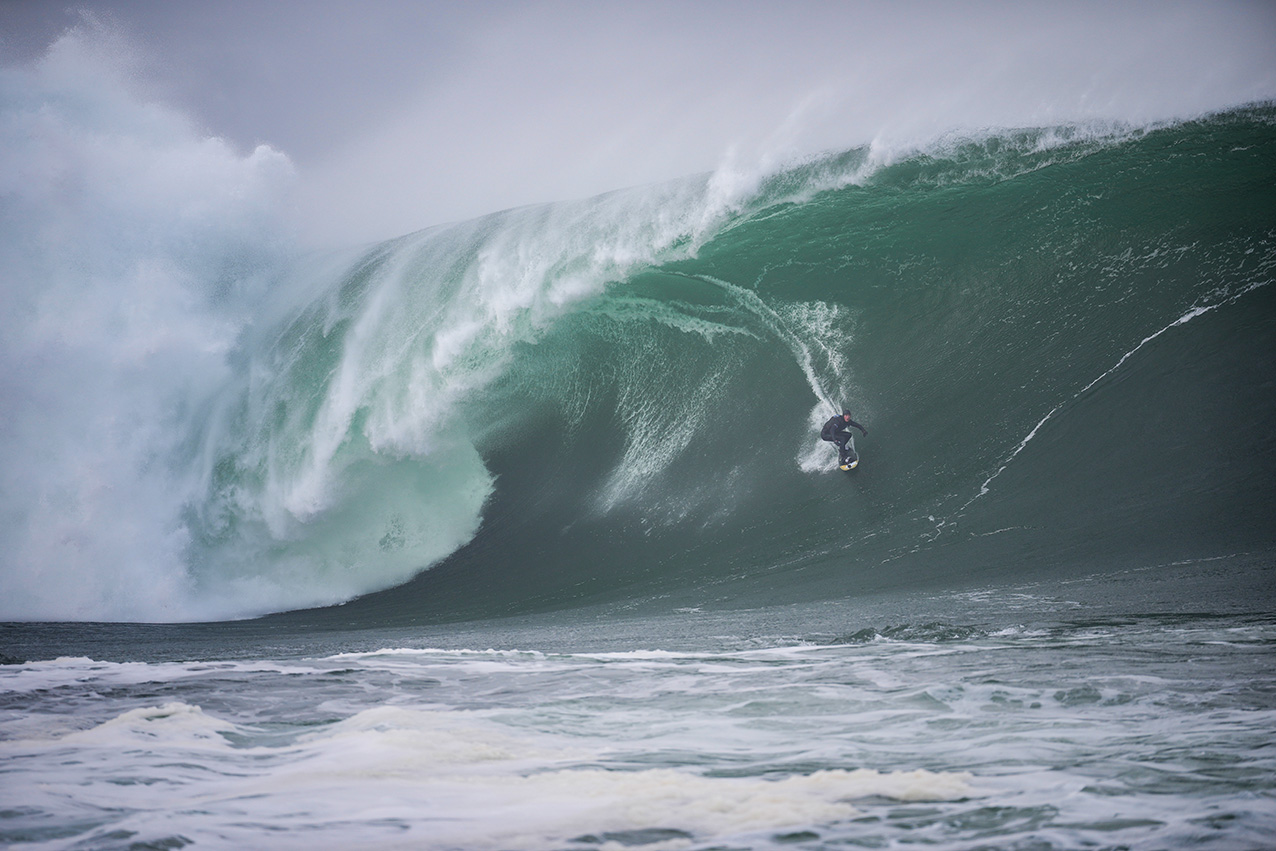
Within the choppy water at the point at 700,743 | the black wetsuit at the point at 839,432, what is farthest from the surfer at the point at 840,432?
the choppy water at the point at 700,743

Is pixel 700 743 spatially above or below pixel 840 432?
below

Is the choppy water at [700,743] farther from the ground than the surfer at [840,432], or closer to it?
closer to it

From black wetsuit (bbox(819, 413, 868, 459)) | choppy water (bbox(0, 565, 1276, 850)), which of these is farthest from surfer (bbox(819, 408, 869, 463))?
choppy water (bbox(0, 565, 1276, 850))

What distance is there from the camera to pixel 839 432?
302 inches

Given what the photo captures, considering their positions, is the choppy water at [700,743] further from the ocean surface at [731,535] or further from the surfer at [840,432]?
the surfer at [840,432]

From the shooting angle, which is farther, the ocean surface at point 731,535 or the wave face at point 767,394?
the wave face at point 767,394

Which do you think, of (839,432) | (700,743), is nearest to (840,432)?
(839,432)

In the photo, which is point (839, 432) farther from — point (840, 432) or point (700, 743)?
point (700, 743)

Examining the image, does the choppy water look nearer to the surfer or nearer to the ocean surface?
the ocean surface

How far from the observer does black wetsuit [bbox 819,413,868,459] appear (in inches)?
301

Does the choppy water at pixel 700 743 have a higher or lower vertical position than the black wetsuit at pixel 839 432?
lower

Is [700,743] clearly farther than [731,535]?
No

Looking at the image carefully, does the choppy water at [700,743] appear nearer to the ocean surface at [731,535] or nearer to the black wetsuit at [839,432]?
the ocean surface at [731,535]

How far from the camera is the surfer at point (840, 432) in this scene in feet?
25.1
